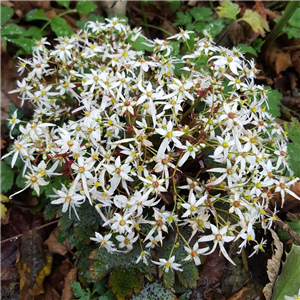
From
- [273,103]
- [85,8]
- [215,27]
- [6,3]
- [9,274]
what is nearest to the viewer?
[9,274]

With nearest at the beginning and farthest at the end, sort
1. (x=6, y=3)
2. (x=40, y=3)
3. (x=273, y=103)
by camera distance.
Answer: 1. (x=273, y=103)
2. (x=6, y=3)
3. (x=40, y=3)

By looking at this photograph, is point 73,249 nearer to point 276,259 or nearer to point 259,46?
point 276,259

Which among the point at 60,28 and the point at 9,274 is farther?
the point at 60,28

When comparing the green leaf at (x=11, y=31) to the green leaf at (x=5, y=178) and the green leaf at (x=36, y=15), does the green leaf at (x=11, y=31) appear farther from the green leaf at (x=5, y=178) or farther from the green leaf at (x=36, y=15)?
the green leaf at (x=5, y=178)

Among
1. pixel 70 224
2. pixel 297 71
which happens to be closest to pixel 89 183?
pixel 70 224

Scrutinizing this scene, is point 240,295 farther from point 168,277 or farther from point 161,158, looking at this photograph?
point 161,158

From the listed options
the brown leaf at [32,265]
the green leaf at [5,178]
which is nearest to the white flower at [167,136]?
the brown leaf at [32,265]

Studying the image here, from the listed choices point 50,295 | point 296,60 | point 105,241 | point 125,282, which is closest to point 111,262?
point 125,282
